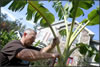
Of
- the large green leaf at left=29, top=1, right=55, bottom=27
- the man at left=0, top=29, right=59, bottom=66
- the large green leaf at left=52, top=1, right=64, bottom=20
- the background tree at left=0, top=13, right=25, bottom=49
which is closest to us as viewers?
the man at left=0, top=29, right=59, bottom=66

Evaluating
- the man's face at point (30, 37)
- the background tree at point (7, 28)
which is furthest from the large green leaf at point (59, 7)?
the man's face at point (30, 37)

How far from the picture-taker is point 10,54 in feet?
2.38

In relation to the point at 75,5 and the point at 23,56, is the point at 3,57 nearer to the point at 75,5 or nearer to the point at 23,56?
the point at 23,56

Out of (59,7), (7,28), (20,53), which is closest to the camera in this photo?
(20,53)

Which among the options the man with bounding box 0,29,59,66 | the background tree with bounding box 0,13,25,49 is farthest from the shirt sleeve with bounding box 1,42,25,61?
the background tree with bounding box 0,13,25,49

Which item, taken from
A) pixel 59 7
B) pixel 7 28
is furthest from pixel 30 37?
pixel 59 7

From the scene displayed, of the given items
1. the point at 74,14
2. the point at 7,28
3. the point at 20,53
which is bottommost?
the point at 20,53

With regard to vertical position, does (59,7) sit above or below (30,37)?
above

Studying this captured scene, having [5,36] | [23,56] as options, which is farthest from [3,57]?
[5,36]

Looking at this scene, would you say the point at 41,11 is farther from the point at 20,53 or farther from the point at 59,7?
the point at 20,53

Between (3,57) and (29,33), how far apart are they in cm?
21

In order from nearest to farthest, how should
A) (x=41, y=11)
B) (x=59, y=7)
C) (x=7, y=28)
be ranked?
(x=7, y=28) → (x=41, y=11) → (x=59, y=7)

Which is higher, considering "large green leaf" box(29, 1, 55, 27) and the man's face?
"large green leaf" box(29, 1, 55, 27)

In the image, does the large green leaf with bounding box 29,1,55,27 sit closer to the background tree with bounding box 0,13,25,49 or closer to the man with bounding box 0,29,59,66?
the background tree with bounding box 0,13,25,49
